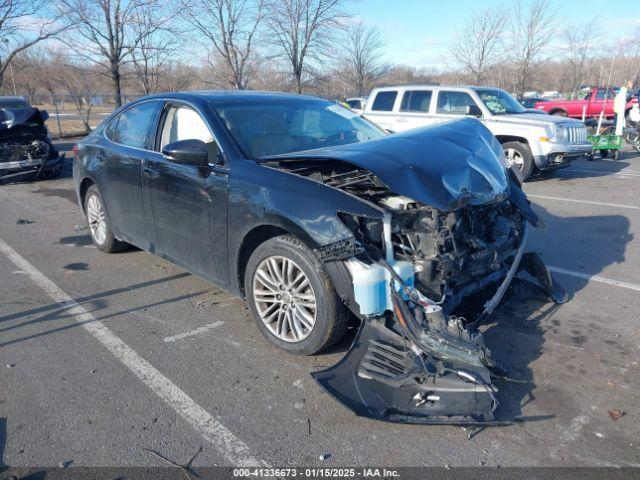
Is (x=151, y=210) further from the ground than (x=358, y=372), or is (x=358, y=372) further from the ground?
(x=151, y=210)

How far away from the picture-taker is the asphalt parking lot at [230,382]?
260cm

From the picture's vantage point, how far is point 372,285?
293cm

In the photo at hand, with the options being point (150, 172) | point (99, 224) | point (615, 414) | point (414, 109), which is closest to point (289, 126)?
point (150, 172)

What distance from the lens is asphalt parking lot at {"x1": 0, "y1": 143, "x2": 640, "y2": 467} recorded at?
2598mm

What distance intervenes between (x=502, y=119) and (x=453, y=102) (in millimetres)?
1136

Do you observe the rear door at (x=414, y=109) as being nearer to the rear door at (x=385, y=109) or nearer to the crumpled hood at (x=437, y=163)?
the rear door at (x=385, y=109)

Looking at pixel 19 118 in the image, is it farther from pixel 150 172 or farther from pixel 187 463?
pixel 187 463

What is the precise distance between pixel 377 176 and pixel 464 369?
1241 mm

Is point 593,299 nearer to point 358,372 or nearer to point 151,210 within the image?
point 358,372

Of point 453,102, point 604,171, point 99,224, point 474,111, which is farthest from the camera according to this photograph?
point 604,171

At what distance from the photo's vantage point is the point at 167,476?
7.97 ft

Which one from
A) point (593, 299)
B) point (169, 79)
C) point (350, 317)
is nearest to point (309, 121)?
point (350, 317)

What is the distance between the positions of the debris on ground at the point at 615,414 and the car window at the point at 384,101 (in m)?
10.0

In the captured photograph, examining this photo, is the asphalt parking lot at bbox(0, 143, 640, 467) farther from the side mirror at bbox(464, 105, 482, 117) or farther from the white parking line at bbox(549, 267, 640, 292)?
the side mirror at bbox(464, 105, 482, 117)
